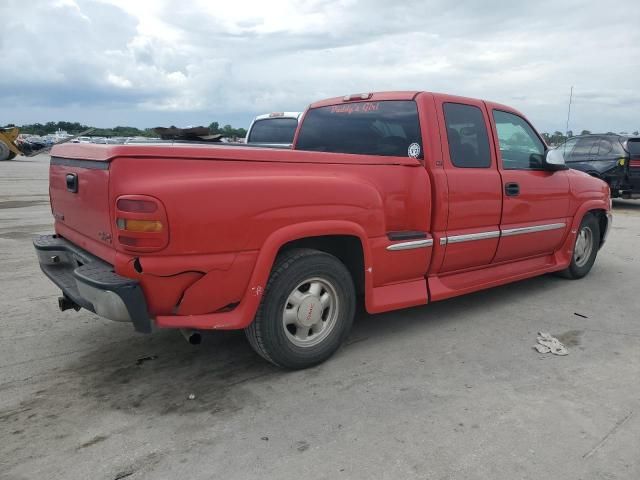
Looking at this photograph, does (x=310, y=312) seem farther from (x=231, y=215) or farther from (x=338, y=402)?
(x=231, y=215)

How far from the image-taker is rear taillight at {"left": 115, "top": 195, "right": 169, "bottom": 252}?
270 cm

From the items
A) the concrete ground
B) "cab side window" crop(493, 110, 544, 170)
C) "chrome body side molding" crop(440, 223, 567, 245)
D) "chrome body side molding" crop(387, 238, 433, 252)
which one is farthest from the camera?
"cab side window" crop(493, 110, 544, 170)


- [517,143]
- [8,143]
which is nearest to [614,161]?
[517,143]

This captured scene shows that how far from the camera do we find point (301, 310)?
11.1 feet

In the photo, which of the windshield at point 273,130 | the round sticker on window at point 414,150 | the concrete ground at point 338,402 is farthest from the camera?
the windshield at point 273,130

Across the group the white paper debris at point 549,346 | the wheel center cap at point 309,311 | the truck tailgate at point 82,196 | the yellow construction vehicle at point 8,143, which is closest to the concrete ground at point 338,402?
the white paper debris at point 549,346

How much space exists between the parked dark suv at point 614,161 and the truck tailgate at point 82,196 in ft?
40.9

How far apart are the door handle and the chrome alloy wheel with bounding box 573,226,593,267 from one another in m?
1.55

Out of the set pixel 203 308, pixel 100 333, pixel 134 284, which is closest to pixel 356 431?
pixel 203 308

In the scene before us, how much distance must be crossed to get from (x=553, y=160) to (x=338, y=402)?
3.33 meters

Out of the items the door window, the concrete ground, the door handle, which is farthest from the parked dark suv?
the door handle

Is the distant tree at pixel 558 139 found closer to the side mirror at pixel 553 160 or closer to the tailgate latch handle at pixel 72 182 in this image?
the side mirror at pixel 553 160

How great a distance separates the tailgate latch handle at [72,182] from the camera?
3.29m

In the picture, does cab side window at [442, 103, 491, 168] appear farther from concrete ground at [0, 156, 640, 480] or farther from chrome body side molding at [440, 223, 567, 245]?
concrete ground at [0, 156, 640, 480]
